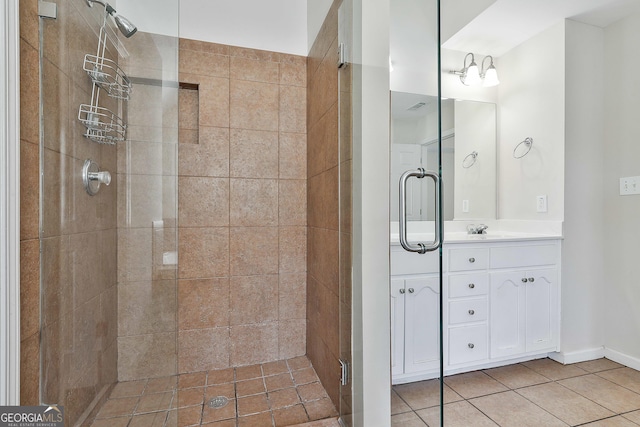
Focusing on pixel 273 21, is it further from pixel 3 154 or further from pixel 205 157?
pixel 3 154

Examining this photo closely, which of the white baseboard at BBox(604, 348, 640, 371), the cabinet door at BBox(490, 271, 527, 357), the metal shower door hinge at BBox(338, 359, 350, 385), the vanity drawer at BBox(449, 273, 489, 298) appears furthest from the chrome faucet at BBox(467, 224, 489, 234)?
the metal shower door hinge at BBox(338, 359, 350, 385)

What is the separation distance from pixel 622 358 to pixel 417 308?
2.10 m

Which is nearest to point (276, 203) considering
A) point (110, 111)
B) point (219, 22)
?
point (110, 111)

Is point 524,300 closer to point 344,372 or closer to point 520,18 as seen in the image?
point 344,372

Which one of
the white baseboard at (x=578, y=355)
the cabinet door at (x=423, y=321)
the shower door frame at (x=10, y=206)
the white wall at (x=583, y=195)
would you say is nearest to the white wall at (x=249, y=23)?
the shower door frame at (x=10, y=206)

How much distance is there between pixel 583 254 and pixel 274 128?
8.01 ft

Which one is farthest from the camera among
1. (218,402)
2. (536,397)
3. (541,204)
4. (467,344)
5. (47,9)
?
(541,204)

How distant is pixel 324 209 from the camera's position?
5.81 feet

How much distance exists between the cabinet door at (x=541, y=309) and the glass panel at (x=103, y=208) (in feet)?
7.50

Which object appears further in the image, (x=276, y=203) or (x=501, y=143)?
(x=501, y=143)

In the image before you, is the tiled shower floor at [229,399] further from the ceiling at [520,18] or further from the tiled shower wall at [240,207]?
the ceiling at [520,18]

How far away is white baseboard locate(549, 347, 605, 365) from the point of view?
7.06 feet

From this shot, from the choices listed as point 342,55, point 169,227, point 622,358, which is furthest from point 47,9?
Result: point 622,358

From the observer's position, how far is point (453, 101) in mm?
2539
